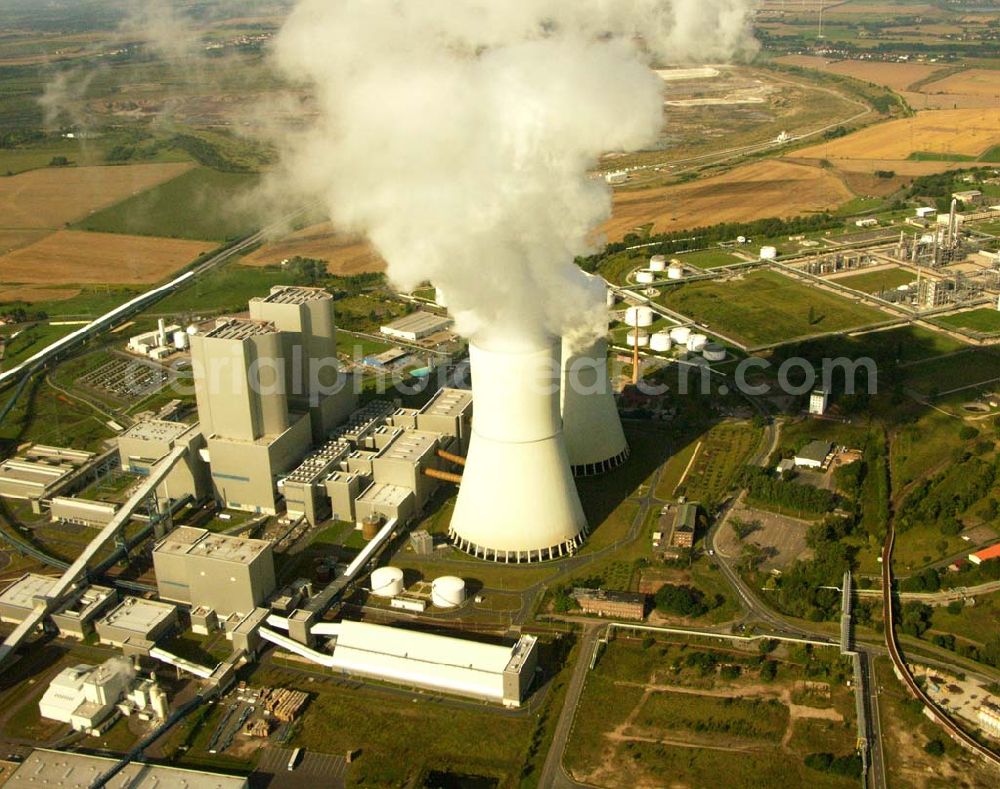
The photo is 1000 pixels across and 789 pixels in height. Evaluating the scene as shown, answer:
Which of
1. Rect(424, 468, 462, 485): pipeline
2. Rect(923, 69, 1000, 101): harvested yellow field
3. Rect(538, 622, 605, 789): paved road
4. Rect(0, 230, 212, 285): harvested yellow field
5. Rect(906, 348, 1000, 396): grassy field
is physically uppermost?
Rect(923, 69, 1000, 101): harvested yellow field

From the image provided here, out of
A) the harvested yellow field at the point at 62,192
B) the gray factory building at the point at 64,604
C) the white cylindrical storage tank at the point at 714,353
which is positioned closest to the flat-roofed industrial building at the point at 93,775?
the gray factory building at the point at 64,604

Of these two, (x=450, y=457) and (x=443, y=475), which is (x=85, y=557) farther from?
(x=450, y=457)

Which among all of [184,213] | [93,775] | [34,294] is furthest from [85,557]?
[34,294]

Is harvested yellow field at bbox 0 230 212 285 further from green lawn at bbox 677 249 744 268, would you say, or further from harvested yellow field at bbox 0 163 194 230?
green lawn at bbox 677 249 744 268

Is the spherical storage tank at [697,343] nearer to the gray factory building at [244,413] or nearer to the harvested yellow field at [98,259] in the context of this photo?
the gray factory building at [244,413]

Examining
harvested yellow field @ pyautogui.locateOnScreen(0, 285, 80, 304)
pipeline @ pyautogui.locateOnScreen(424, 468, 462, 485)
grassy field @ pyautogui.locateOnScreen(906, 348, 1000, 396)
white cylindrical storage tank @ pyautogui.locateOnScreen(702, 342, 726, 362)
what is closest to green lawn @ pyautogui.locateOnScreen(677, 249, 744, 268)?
white cylindrical storage tank @ pyautogui.locateOnScreen(702, 342, 726, 362)

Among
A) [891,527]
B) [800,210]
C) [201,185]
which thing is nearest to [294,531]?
[891,527]
